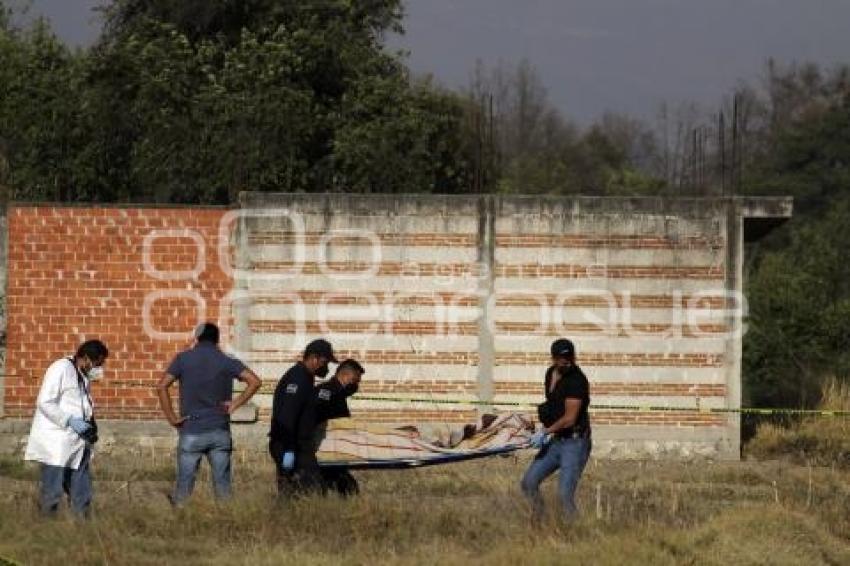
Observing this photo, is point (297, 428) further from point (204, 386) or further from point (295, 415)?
point (204, 386)

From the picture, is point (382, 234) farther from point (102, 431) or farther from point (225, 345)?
point (102, 431)

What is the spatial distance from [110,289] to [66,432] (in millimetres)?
6994

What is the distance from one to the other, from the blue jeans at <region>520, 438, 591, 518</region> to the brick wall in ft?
24.1

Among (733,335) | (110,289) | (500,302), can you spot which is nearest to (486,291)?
(500,302)

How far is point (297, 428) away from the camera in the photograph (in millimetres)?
11688

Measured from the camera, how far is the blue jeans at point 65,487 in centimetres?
1155

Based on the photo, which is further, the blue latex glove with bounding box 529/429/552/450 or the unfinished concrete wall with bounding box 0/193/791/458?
the unfinished concrete wall with bounding box 0/193/791/458

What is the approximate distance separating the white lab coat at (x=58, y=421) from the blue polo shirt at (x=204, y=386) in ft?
3.01

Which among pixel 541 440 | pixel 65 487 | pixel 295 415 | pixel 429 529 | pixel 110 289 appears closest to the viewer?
pixel 429 529

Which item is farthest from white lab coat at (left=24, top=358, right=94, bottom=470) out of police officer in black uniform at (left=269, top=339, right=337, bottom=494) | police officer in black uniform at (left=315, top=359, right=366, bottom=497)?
police officer in black uniform at (left=315, top=359, right=366, bottom=497)

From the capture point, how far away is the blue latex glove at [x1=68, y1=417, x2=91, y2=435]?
11.5 meters

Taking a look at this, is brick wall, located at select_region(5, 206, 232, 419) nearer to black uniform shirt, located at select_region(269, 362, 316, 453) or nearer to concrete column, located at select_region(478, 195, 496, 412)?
concrete column, located at select_region(478, 195, 496, 412)

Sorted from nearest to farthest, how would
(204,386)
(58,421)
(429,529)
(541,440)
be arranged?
(58,421), (429,529), (541,440), (204,386)

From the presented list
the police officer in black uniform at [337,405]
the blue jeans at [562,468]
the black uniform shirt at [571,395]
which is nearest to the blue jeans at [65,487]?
the police officer in black uniform at [337,405]
